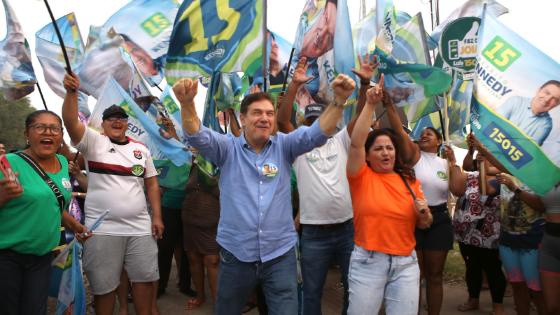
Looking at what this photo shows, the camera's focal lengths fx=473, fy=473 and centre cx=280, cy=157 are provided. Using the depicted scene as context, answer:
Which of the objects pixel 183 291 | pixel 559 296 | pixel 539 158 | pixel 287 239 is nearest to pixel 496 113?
pixel 539 158

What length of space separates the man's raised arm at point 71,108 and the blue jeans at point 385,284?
2237 millimetres

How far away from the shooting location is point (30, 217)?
9.93 feet

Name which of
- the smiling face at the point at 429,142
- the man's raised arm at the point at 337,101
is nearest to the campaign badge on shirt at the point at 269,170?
the man's raised arm at the point at 337,101

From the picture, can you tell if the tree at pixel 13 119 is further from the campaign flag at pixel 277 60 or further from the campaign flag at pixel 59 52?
the campaign flag at pixel 277 60

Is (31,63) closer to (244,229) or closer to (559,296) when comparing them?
(244,229)

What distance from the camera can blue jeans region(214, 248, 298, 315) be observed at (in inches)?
109

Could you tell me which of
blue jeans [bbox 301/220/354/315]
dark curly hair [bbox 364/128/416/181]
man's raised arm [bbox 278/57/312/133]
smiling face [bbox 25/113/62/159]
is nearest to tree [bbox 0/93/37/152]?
smiling face [bbox 25/113/62/159]

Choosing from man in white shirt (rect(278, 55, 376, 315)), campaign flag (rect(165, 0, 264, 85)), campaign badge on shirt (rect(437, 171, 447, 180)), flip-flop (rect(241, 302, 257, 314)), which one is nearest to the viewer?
man in white shirt (rect(278, 55, 376, 315))

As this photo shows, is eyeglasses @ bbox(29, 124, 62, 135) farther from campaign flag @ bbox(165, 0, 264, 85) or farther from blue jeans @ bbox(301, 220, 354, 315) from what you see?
blue jeans @ bbox(301, 220, 354, 315)

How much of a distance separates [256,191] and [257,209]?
0.11 m

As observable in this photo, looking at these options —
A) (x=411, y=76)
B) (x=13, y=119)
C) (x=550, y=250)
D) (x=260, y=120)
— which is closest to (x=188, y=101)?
(x=260, y=120)

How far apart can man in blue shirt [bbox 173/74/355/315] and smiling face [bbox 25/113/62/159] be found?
121 cm

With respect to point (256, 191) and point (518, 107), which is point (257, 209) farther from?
point (518, 107)

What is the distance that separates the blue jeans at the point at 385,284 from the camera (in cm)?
299
